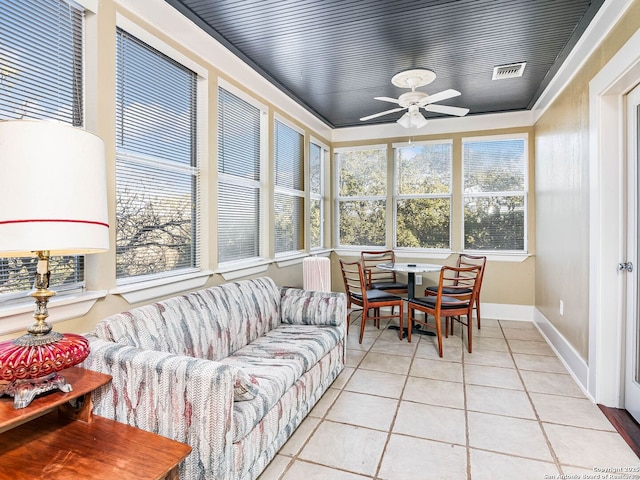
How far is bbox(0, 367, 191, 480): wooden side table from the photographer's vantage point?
1.16m

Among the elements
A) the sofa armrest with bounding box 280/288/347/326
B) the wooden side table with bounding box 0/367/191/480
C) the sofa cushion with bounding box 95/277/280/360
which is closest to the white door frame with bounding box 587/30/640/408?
→ the sofa armrest with bounding box 280/288/347/326

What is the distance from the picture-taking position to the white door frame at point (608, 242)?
7.91 feet

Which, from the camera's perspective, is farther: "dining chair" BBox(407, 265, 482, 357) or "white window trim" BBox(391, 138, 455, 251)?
"white window trim" BBox(391, 138, 455, 251)

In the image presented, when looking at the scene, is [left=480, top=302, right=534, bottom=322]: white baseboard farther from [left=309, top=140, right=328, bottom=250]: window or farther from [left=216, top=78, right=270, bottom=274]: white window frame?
[left=216, top=78, right=270, bottom=274]: white window frame

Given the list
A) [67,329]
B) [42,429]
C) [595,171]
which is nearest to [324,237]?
[595,171]

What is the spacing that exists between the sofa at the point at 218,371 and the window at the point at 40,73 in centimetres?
39

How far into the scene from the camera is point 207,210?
279 centimetres

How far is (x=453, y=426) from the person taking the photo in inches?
87.7

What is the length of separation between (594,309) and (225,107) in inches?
126

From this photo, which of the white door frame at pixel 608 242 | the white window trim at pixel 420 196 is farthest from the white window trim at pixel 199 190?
the white window trim at pixel 420 196

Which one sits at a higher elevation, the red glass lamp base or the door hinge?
the door hinge

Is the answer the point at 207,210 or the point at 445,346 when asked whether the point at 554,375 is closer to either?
the point at 445,346

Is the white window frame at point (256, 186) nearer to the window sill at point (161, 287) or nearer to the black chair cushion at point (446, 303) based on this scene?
the window sill at point (161, 287)

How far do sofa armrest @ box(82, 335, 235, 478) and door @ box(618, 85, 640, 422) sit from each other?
8.16 feet
